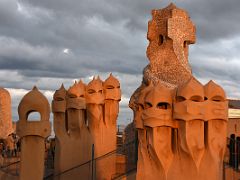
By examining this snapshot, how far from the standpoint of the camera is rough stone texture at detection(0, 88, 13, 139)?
846 inches

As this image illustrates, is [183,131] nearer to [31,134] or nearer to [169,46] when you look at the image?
[31,134]

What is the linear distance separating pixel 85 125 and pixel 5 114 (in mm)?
7259

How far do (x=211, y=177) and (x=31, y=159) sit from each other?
4.75 metres

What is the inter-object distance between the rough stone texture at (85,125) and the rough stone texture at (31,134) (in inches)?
207

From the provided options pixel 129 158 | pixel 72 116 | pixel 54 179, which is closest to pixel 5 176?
pixel 54 179

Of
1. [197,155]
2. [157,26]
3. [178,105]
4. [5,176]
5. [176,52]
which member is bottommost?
[5,176]

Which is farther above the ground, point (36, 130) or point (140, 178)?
point (36, 130)

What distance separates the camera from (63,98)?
621 inches

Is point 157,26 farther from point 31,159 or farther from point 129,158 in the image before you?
point 31,159

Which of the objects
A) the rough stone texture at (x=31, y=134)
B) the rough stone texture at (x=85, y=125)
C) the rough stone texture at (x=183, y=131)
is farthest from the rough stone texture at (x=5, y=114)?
the rough stone texture at (x=183, y=131)

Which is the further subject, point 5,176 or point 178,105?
point 5,176

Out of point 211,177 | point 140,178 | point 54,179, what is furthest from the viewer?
point 54,179

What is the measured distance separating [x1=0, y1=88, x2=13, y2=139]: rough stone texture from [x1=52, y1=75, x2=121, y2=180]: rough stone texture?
6604 millimetres

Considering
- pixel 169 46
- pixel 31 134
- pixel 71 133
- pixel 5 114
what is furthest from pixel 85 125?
pixel 5 114
